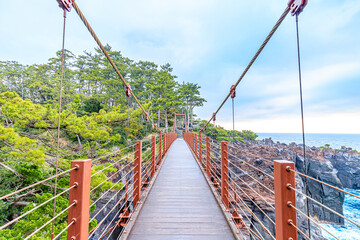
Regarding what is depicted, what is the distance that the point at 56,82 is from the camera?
1605 centimetres

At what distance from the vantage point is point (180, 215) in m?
2.11

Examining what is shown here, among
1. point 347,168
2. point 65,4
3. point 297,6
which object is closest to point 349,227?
point 347,168

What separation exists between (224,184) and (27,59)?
1200 inches

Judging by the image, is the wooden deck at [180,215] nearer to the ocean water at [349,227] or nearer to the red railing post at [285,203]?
the red railing post at [285,203]

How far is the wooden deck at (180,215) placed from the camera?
1748 mm

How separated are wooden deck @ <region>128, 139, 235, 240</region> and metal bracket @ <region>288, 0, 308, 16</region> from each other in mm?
2325

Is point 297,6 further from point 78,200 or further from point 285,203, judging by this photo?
point 78,200

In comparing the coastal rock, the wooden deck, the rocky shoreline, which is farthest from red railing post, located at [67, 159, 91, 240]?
the coastal rock

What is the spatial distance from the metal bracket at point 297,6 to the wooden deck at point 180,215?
2325mm

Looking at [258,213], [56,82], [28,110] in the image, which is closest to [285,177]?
[28,110]

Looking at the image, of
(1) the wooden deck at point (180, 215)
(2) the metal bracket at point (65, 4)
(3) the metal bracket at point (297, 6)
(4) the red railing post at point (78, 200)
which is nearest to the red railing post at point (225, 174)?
(1) the wooden deck at point (180, 215)

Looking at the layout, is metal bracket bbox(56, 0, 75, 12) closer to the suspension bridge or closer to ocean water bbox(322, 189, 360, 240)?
the suspension bridge

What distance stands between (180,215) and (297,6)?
2.60 metres

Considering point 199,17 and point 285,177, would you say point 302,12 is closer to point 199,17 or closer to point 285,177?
point 285,177
